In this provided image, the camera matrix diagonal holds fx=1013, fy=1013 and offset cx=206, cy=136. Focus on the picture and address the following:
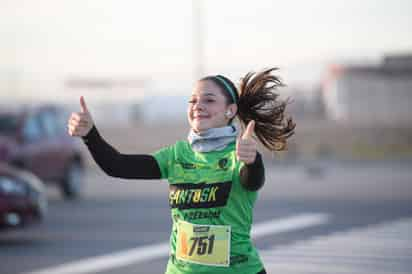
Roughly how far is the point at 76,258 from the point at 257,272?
6.11 meters

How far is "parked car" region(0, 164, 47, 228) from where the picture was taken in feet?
37.7

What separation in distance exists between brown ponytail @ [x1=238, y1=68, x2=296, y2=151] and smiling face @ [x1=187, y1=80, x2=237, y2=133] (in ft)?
0.80

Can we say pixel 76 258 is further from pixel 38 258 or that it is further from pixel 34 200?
pixel 34 200

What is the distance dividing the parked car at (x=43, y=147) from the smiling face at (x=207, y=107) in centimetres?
1253

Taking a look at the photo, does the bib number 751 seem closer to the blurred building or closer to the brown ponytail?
the brown ponytail

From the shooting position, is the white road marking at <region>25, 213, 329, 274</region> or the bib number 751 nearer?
the bib number 751

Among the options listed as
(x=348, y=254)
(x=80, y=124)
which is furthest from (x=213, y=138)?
(x=348, y=254)

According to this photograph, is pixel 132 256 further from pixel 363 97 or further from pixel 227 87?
pixel 363 97

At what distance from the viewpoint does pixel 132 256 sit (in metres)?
10.5

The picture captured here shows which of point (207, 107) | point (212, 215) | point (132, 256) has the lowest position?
point (132, 256)

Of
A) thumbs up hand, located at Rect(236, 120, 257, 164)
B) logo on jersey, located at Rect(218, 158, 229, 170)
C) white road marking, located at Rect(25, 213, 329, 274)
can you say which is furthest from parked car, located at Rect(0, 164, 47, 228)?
thumbs up hand, located at Rect(236, 120, 257, 164)

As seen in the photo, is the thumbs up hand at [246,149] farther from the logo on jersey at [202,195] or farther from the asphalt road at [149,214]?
the asphalt road at [149,214]

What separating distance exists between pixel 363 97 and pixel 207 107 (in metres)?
25.0

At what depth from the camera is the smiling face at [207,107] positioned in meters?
4.54
